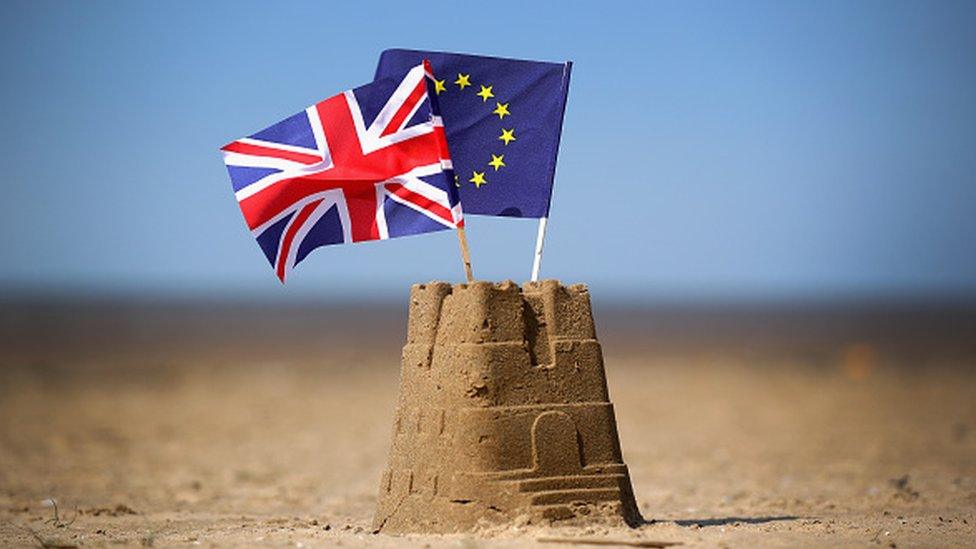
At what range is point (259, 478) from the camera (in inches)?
858

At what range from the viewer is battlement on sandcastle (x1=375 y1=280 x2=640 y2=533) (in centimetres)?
1146

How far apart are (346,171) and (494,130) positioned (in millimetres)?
1246

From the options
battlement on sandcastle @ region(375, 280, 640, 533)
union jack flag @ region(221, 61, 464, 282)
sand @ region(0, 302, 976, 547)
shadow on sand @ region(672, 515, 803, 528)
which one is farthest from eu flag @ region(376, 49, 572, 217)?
shadow on sand @ region(672, 515, 803, 528)

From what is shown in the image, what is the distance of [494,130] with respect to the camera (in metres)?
12.5

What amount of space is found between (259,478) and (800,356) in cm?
4051

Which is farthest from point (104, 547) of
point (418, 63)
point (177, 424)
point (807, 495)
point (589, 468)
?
point (177, 424)

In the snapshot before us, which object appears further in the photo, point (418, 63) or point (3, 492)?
point (3, 492)

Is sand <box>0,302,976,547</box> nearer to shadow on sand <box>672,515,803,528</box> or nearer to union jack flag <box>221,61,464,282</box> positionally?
shadow on sand <box>672,515,803,528</box>

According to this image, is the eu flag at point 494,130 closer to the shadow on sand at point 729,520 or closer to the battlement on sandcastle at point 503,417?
the battlement on sandcastle at point 503,417

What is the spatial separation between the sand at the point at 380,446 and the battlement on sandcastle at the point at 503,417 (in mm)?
328

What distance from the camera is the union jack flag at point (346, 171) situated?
40.4ft

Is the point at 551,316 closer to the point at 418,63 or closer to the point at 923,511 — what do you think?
the point at 418,63

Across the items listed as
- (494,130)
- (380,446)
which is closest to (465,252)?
(494,130)

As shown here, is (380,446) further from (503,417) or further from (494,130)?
(503,417)
